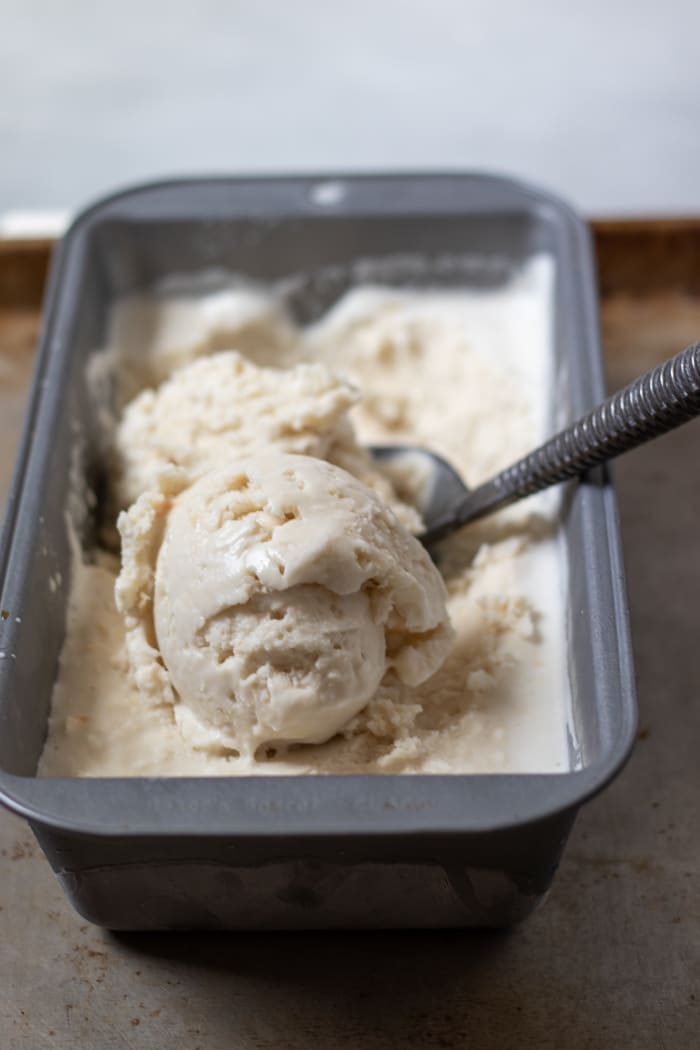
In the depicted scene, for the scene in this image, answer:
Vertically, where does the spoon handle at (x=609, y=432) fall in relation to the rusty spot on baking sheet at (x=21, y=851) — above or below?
above

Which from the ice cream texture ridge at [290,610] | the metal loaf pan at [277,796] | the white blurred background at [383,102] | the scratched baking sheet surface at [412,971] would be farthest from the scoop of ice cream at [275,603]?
the white blurred background at [383,102]

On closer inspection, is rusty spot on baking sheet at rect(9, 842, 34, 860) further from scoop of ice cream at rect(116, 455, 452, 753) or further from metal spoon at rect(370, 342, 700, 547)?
metal spoon at rect(370, 342, 700, 547)

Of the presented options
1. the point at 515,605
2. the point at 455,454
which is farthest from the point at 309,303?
the point at 515,605

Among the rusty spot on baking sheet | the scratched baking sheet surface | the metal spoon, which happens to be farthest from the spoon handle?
the rusty spot on baking sheet

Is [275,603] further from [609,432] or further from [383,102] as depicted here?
[383,102]

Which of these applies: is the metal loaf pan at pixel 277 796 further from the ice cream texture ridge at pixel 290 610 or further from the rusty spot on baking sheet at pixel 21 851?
the rusty spot on baking sheet at pixel 21 851

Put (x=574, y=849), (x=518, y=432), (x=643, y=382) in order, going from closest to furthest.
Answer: (x=643, y=382), (x=574, y=849), (x=518, y=432)

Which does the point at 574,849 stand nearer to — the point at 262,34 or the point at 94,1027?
the point at 94,1027

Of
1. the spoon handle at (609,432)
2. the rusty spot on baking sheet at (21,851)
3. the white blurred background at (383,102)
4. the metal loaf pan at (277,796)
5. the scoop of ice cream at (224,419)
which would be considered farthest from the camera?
the white blurred background at (383,102)
